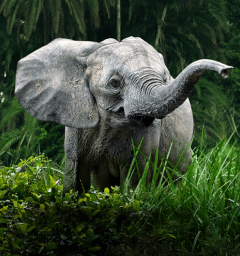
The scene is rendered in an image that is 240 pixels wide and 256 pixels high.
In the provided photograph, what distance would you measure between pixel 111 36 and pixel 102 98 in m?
3.19

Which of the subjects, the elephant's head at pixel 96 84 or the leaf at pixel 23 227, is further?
the elephant's head at pixel 96 84

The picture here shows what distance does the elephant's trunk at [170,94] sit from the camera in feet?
6.31

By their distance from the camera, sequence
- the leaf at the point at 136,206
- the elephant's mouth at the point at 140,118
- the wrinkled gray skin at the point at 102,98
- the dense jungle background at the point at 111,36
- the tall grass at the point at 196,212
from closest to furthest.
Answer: the tall grass at the point at 196,212
the leaf at the point at 136,206
the wrinkled gray skin at the point at 102,98
the elephant's mouth at the point at 140,118
the dense jungle background at the point at 111,36

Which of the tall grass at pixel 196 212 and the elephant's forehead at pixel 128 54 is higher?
the elephant's forehead at pixel 128 54

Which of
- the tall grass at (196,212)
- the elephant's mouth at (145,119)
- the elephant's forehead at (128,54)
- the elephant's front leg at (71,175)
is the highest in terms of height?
the elephant's forehead at (128,54)

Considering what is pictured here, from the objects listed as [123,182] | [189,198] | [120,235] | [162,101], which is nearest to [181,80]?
[162,101]

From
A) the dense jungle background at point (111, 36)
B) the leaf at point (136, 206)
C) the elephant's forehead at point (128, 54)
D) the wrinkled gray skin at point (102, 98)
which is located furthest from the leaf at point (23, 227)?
the dense jungle background at point (111, 36)

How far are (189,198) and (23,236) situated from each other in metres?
0.92

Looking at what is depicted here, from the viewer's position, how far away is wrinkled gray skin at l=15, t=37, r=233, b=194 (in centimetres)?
229

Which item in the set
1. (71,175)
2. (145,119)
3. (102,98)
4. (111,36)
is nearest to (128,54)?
(102,98)

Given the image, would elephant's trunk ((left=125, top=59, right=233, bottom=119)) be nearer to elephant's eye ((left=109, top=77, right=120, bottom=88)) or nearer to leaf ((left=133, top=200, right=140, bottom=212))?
elephant's eye ((left=109, top=77, right=120, bottom=88))

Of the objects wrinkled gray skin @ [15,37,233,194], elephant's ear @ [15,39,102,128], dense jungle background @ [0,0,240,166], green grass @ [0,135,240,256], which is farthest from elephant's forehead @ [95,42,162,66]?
dense jungle background @ [0,0,240,166]

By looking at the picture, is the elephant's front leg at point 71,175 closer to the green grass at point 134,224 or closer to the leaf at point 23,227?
the green grass at point 134,224

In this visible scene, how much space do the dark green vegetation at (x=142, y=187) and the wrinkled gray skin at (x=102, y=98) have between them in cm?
29
